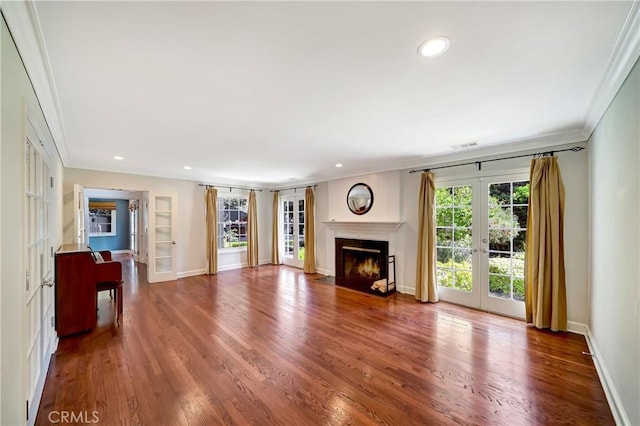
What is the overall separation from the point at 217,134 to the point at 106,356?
2.61m

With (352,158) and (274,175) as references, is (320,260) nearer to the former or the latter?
(274,175)

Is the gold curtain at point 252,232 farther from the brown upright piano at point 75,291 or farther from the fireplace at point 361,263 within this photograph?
the brown upright piano at point 75,291

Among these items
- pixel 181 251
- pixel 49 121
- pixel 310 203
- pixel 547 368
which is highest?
pixel 49 121

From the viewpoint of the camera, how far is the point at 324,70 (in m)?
1.77

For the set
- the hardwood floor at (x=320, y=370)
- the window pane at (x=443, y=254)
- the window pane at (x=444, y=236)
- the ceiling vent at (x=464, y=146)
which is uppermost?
the ceiling vent at (x=464, y=146)

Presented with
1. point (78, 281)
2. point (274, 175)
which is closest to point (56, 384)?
point (78, 281)

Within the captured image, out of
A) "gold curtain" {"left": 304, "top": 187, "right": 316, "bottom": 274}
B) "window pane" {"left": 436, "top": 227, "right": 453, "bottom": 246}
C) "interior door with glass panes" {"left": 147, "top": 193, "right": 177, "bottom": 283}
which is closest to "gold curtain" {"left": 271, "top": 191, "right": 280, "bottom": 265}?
"gold curtain" {"left": 304, "top": 187, "right": 316, "bottom": 274}

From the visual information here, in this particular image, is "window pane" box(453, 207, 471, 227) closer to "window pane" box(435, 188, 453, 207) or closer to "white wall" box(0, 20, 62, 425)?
"window pane" box(435, 188, 453, 207)

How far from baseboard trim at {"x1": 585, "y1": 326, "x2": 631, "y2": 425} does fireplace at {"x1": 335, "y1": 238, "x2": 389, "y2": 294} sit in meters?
2.61

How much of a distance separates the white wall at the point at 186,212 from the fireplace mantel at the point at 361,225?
7.59 ft

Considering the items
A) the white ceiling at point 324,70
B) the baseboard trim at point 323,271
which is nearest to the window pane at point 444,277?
the white ceiling at point 324,70

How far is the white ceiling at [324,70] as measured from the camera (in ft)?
4.27

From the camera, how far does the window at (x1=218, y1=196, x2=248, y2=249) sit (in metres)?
6.84

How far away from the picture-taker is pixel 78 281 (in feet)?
10.3
